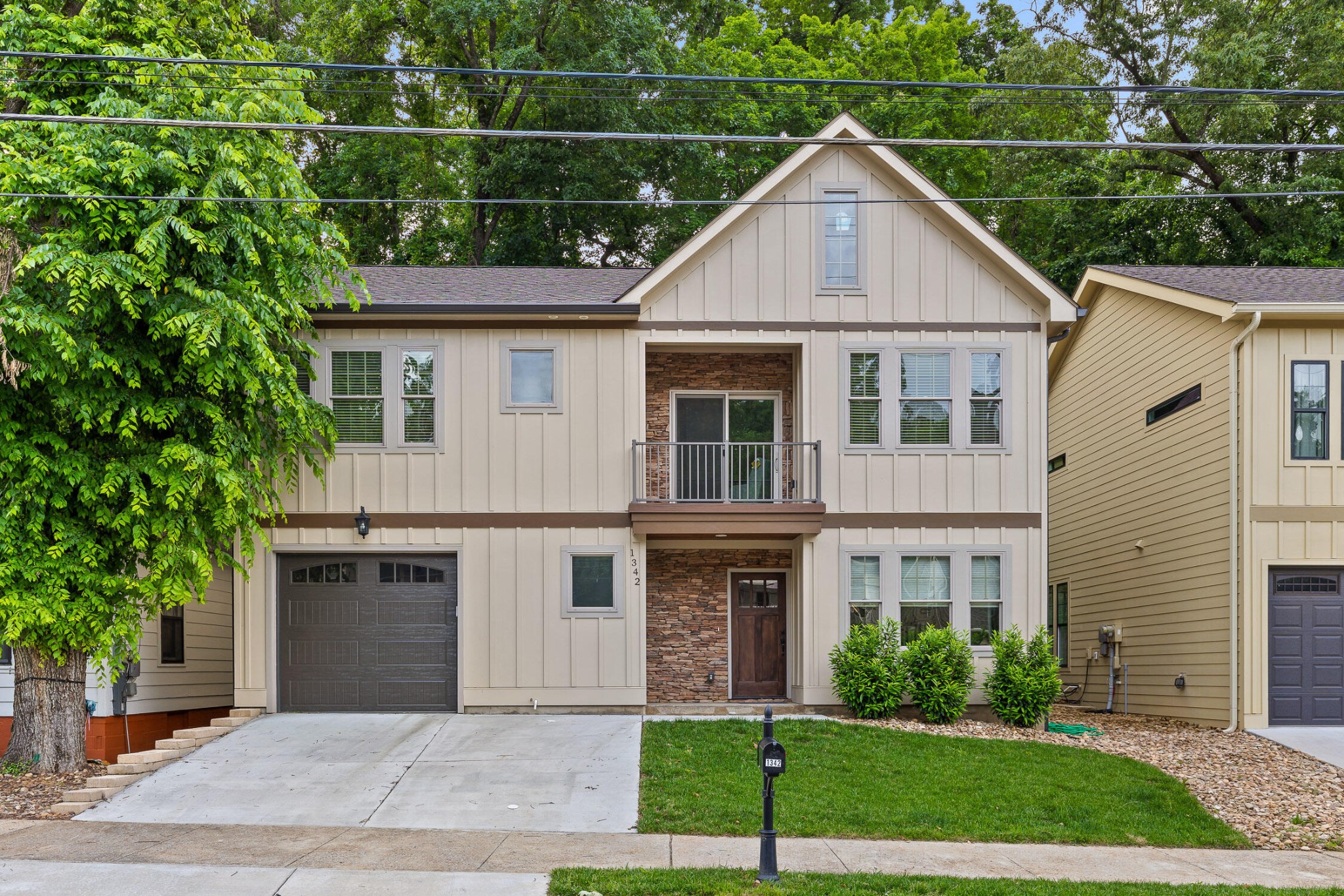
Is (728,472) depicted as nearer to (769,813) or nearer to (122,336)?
(122,336)

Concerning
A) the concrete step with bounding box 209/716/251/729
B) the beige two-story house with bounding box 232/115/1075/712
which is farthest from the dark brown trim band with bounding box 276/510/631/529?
the concrete step with bounding box 209/716/251/729

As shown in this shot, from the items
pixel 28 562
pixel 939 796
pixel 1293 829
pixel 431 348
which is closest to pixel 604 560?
pixel 431 348

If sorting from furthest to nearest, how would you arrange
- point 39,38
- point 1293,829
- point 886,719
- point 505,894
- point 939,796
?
point 886,719, point 39,38, point 939,796, point 1293,829, point 505,894

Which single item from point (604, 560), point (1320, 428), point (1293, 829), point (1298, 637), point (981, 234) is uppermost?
point (981, 234)

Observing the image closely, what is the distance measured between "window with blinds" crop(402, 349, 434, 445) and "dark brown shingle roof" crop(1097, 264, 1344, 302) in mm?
10937

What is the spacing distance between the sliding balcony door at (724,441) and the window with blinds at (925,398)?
2.04 metres

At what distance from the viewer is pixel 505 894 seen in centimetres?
781

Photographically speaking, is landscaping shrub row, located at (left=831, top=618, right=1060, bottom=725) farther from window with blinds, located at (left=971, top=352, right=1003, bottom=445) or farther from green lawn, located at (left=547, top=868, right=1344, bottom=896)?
green lawn, located at (left=547, top=868, right=1344, bottom=896)

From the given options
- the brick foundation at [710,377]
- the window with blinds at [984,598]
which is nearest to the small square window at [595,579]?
the brick foundation at [710,377]

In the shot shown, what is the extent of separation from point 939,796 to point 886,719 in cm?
347

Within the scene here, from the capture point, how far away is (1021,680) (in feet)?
47.2

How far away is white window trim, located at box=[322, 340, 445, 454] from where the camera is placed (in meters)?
15.3

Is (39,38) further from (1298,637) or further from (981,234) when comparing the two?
(1298,637)

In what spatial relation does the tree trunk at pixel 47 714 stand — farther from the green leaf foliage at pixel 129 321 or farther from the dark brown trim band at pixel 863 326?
the dark brown trim band at pixel 863 326
